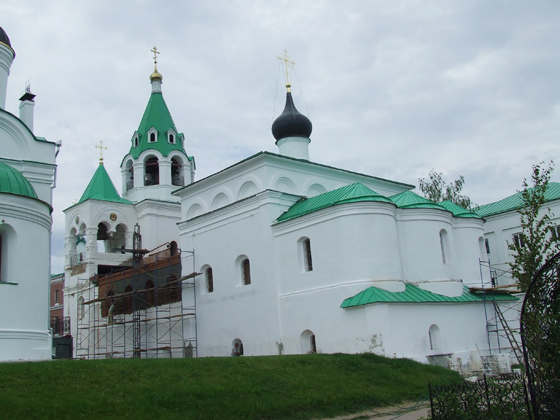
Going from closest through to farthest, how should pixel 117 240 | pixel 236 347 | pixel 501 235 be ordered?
pixel 236 347 → pixel 501 235 → pixel 117 240

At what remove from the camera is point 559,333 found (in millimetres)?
7723

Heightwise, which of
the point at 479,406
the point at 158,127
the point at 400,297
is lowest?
the point at 479,406

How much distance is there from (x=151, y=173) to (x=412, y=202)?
1423 centimetres

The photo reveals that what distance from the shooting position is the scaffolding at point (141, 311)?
22266mm

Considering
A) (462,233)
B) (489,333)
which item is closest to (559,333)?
(489,333)

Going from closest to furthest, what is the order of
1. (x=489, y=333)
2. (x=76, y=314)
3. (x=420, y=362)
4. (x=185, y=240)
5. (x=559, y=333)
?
1. (x=559, y=333)
2. (x=420, y=362)
3. (x=489, y=333)
4. (x=185, y=240)
5. (x=76, y=314)

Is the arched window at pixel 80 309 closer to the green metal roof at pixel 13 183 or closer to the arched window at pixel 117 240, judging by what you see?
the arched window at pixel 117 240

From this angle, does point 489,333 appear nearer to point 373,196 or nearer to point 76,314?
point 373,196

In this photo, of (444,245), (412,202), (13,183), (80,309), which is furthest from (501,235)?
(80,309)

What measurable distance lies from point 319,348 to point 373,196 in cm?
473

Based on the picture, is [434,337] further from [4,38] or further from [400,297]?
[4,38]

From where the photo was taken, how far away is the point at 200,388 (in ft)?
33.3

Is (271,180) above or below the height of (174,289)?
above

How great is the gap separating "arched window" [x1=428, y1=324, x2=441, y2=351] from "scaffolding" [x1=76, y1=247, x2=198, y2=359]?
882cm
